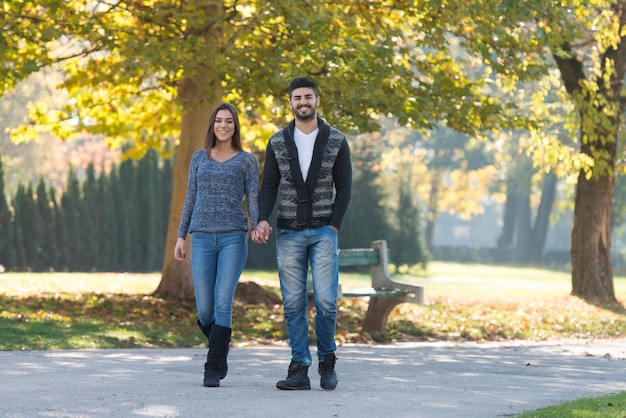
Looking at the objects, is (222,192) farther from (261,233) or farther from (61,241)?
(61,241)

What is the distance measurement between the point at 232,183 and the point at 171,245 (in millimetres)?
10274

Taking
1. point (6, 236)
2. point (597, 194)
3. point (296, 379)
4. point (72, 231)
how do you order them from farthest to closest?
point (72, 231)
point (6, 236)
point (597, 194)
point (296, 379)

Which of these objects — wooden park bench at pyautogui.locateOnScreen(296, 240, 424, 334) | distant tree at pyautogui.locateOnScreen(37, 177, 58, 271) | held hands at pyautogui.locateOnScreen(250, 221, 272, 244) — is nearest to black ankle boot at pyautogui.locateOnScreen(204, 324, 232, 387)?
held hands at pyautogui.locateOnScreen(250, 221, 272, 244)

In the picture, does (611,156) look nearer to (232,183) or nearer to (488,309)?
(488,309)

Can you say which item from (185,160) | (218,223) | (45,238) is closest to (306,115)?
(218,223)

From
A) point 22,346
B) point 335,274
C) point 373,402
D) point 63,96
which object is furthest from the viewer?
→ point 63,96

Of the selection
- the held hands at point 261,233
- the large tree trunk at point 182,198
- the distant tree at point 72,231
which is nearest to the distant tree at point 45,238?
the distant tree at point 72,231

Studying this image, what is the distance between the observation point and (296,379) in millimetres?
8031

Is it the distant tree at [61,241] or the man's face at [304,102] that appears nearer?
the man's face at [304,102]

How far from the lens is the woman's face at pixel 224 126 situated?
8.16 m

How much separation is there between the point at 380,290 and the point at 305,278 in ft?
22.4

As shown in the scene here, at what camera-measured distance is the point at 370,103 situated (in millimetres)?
15562

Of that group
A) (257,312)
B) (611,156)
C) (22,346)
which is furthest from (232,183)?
(611,156)

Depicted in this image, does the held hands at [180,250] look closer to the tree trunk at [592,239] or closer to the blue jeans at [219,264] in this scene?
the blue jeans at [219,264]
